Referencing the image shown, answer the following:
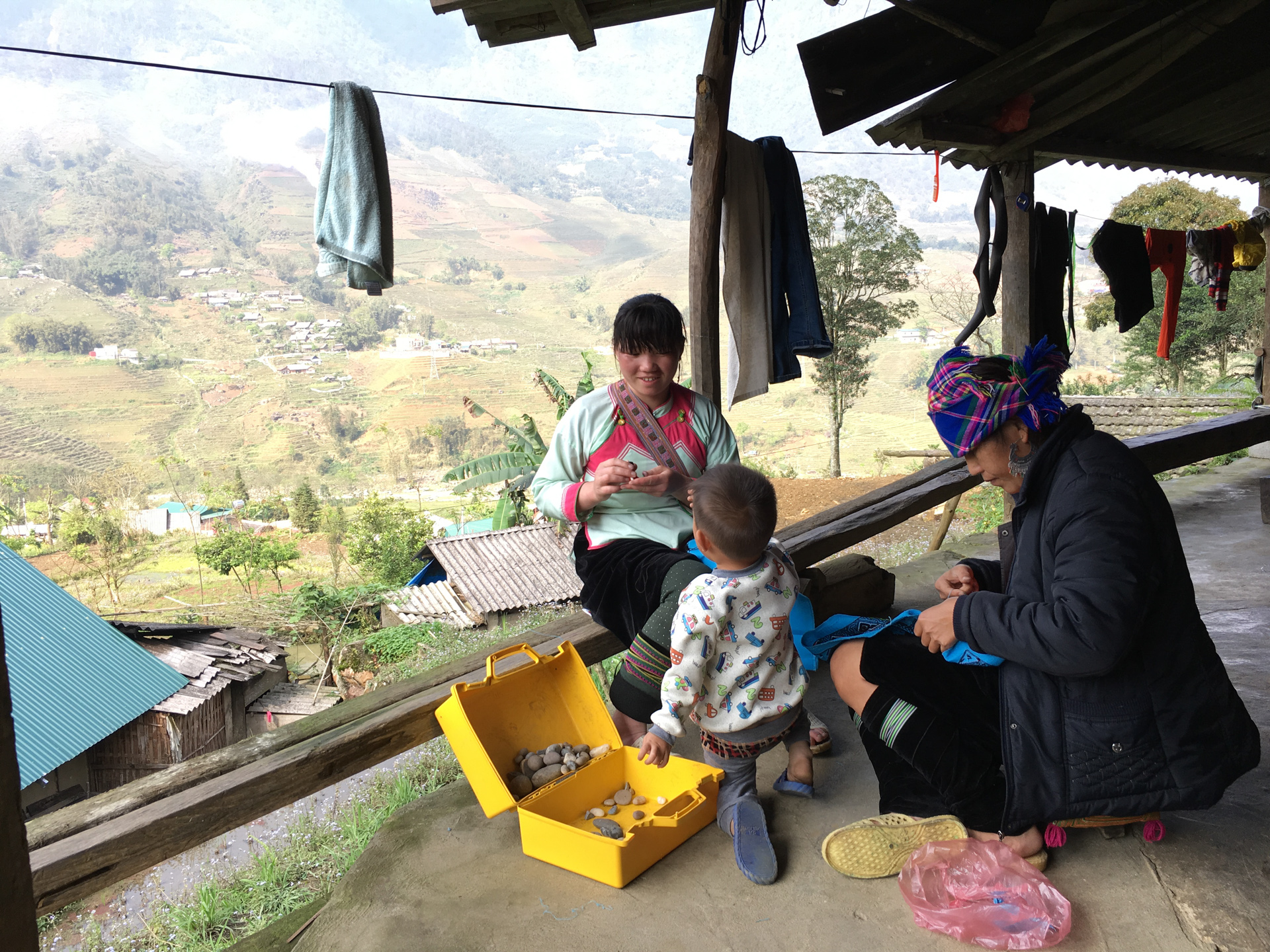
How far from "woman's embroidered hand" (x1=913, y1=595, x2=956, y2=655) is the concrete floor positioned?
0.53 m

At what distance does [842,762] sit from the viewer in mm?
2396

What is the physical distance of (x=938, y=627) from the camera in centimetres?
174

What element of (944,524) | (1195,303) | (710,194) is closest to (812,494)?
(1195,303)

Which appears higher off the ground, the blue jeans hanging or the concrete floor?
the blue jeans hanging

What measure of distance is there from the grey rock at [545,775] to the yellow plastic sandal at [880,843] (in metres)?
0.66

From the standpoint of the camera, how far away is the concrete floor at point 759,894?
167 cm

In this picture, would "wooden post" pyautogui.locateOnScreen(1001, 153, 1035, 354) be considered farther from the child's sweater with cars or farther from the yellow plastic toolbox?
the yellow plastic toolbox

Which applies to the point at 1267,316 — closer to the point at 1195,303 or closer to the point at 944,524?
the point at 944,524

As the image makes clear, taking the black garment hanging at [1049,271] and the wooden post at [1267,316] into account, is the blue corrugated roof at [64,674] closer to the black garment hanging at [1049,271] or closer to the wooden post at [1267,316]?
the black garment hanging at [1049,271]

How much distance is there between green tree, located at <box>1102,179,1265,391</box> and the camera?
16.4 meters

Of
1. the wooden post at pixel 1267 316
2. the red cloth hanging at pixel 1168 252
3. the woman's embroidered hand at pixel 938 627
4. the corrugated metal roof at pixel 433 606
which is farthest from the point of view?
the corrugated metal roof at pixel 433 606

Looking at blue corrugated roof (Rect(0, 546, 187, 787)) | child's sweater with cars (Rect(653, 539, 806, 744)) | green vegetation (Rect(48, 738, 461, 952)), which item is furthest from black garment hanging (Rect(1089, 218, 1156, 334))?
blue corrugated roof (Rect(0, 546, 187, 787))

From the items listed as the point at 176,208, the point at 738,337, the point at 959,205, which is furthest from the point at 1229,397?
the point at 959,205

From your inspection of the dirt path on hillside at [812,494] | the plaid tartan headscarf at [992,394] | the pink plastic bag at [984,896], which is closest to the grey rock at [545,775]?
the pink plastic bag at [984,896]
